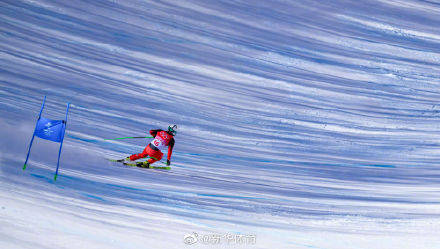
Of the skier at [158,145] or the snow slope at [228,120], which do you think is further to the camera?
the snow slope at [228,120]

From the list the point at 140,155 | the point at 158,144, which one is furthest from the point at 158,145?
the point at 140,155

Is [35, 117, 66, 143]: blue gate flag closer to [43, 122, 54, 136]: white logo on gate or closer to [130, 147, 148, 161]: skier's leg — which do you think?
[43, 122, 54, 136]: white logo on gate

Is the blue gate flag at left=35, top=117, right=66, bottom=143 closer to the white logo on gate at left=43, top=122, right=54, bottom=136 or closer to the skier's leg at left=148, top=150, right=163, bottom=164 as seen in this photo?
the white logo on gate at left=43, top=122, right=54, bottom=136

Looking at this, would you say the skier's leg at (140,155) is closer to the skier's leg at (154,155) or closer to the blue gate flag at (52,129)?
the skier's leg at (154,155)

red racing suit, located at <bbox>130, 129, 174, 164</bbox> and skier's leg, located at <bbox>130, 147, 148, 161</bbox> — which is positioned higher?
red racing suit, located at <bbox>130, 129, 174, 164</bbox>

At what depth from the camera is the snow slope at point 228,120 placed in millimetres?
3129

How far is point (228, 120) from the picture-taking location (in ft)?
11.8

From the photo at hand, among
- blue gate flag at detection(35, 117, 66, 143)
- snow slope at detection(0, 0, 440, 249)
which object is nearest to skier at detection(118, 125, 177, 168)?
snow slope at detection(0, 0, 440, 249)

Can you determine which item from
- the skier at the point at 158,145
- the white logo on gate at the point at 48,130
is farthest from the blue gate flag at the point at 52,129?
the skier at the point at 158,145

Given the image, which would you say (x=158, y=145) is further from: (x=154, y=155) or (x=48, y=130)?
(x=48, y=130)

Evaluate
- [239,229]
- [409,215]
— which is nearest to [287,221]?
[239,229]

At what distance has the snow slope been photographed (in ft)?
10.3

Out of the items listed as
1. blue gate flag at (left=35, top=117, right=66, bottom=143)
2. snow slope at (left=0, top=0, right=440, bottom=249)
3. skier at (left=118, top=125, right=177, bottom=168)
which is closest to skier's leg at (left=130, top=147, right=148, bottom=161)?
skier at (left=118, top=125, right=177, bottom=168)

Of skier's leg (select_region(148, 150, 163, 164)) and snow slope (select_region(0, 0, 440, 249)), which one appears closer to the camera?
skier's leg (select_region(148, 150, 163, 164))
